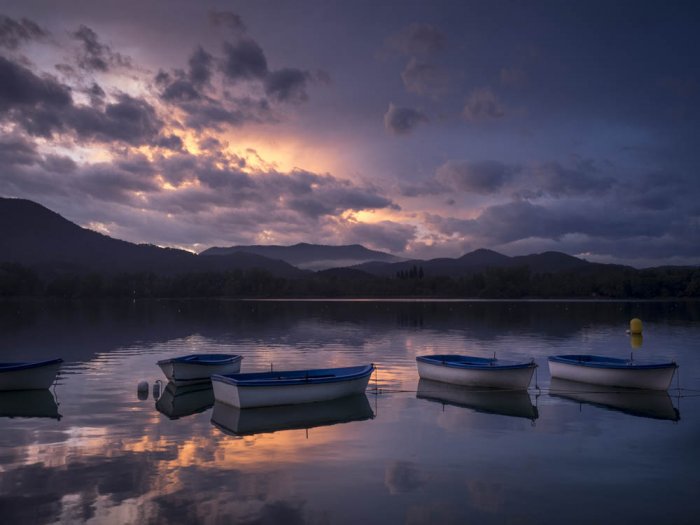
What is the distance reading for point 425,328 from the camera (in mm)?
74750

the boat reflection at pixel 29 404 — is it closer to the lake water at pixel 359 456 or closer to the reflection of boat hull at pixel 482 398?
the lake water at pixel 359 456

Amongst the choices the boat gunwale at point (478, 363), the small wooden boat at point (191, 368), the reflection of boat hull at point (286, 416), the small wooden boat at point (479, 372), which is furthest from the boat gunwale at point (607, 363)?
the small wooden boat at point (191, 368)

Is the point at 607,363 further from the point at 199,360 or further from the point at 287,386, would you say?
the point at 199,360

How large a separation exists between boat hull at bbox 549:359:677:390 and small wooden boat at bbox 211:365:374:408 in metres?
12.3

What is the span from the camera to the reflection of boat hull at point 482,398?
2636 cm

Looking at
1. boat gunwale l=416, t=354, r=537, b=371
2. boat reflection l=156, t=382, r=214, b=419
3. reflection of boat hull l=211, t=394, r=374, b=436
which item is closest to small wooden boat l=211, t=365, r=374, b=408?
reflection of boat hull l=211, t=394, r=374, b=436

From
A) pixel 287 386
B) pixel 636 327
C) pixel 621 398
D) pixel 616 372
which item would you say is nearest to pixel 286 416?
pixel 287 386

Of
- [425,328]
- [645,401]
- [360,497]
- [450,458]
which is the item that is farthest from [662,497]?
[425,328]

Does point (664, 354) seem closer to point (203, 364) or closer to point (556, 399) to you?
point (556, 399)

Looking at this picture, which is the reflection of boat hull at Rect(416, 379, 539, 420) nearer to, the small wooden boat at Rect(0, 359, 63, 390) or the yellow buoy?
the small wooden boat at Rect(0, 359, 63, 390)

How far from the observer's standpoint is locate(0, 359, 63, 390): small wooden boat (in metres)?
28.8

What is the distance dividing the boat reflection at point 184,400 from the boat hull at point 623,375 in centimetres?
2008

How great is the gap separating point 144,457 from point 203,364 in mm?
13981

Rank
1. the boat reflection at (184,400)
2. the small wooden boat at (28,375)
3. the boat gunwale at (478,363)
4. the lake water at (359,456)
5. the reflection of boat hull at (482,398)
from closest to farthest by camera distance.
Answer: the lake water at (359,456)
the boat reflection at (184,400)
the reflection of boat hull at (482,398)
the small wooden boat at (28,375)
the boat gunwale at (478,363)
